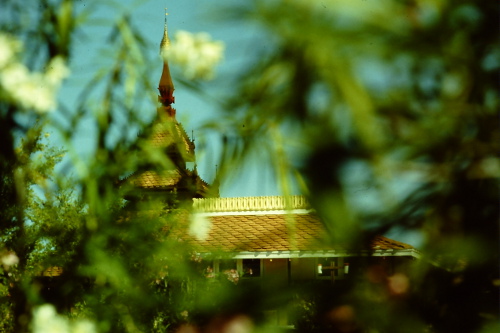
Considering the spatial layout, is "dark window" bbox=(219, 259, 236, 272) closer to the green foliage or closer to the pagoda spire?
the green foliage

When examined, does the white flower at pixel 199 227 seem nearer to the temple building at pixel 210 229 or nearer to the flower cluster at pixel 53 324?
the temple building at pixel 210 229

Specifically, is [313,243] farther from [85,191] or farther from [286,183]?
[85,191]

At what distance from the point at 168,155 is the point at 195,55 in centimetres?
18

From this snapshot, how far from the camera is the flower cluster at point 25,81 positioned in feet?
1.94

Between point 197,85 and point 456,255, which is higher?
point 197,85

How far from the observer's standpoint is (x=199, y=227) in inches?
25.4

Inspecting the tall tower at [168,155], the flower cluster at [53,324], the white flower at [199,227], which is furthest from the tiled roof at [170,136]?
the flower cluster at [53,324]

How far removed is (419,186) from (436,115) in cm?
6

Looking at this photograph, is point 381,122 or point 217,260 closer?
point 381,122

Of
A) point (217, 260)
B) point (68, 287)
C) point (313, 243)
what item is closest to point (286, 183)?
point (313, 243)

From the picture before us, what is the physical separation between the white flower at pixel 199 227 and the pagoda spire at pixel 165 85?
141mm

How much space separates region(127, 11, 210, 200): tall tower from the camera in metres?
0.58

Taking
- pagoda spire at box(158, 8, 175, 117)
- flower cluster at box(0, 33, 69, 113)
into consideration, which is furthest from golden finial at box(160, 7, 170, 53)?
flower cluster at box(0, 33, 69, 113)

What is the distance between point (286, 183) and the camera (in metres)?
0.42
